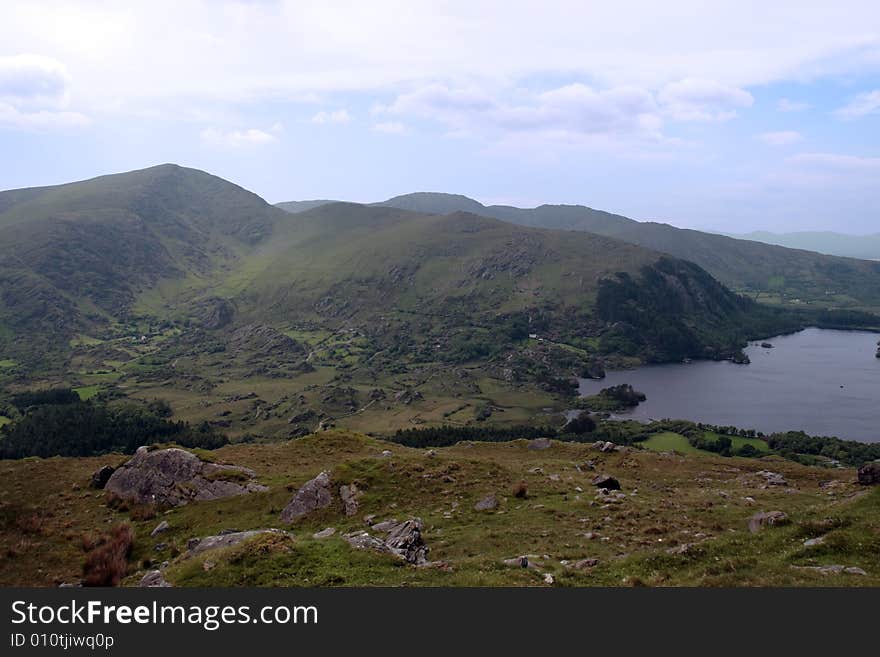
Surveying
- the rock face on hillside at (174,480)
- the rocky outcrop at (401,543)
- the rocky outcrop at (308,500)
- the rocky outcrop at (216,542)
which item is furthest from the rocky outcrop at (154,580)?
the rock face on hillside at (174,480)

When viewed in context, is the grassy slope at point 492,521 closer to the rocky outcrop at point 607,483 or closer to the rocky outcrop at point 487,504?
the rocky outcrop at point 487,504

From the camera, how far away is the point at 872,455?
120 m

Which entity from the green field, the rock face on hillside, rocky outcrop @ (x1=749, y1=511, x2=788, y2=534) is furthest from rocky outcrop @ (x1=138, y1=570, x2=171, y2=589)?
the green field

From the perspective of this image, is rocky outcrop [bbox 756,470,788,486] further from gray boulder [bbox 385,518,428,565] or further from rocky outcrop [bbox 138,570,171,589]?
rocky outcrop [bbox 138,570,171,589]

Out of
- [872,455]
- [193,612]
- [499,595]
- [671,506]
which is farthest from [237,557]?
[872,455]

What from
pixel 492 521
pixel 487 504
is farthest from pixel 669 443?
pixel 492 521

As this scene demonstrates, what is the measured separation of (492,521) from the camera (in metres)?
32.9

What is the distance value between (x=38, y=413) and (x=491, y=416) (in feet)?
485

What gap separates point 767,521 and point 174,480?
3942 centimetres

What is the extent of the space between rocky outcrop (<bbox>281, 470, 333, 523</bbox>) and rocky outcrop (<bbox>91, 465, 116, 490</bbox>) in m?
17.2

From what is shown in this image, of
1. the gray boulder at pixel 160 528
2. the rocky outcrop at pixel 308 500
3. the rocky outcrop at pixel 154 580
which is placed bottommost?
the gray boulder at pixel 160 528

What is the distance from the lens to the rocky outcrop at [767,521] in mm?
25469

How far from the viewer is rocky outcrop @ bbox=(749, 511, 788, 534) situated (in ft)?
83.6

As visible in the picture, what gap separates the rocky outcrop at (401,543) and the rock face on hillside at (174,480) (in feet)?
56.1
